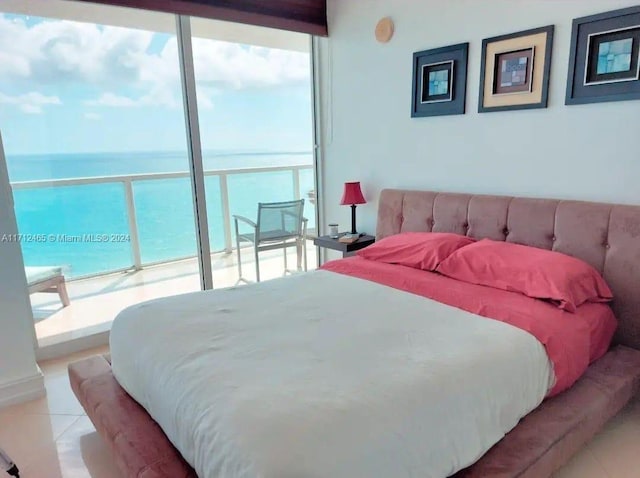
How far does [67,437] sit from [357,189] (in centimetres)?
242

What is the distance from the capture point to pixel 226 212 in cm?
425

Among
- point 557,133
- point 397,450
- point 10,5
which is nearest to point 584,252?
point 557,133

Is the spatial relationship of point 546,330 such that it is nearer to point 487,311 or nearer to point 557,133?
point 487,311

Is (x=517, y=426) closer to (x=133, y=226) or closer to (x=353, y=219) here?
(x=353, y=219)

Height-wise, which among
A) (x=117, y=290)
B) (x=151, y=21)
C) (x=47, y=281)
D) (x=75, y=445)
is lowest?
(x=75, y=445)

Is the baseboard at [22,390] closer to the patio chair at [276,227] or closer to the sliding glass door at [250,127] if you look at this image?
the sliding glass door at [250,127]

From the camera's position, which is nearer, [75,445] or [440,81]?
[75,445]

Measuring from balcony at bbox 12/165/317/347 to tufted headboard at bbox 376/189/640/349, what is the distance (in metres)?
1.59

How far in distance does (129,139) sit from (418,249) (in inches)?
89.6

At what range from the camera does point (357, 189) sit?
3408 mm

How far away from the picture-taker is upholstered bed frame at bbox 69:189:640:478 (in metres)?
1.44

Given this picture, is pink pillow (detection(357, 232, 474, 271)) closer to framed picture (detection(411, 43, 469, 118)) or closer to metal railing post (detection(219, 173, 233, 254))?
framed picture (detection(411, 43, 469, 118))

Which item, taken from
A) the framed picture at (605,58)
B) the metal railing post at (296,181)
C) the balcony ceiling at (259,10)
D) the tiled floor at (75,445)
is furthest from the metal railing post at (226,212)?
the framed picture at (605,58)

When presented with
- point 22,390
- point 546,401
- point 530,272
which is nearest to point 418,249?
point 530,272
